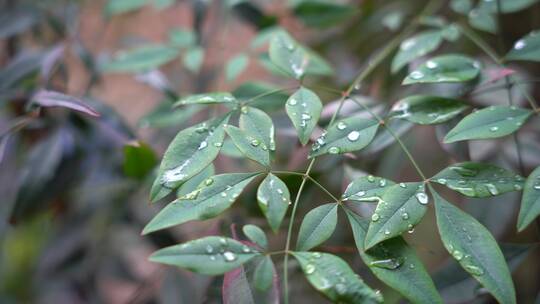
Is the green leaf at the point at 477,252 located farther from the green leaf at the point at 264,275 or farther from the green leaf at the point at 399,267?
the green leaf at the point at 264,275

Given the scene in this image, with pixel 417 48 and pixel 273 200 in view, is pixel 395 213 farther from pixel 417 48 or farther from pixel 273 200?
pixel 417 48

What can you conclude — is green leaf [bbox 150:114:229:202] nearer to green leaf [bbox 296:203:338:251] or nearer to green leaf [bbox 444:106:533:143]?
green leaf [bbox 296:203:338:251]

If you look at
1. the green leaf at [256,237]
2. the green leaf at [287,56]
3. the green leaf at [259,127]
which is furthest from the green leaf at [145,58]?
the green leaf at [256,237]

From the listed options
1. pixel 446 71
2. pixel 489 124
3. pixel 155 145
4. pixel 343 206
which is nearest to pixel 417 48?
pixel 446 71

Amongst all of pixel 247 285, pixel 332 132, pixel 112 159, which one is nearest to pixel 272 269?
pixel 247 285

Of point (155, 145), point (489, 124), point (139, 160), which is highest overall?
point (489, 124)

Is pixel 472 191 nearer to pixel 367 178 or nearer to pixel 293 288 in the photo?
pixel 367 178
